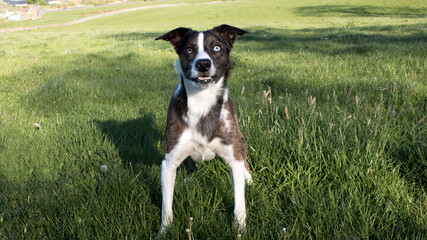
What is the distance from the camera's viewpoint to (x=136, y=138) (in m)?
3.87

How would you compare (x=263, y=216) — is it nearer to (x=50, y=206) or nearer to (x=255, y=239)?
(x=255, y=239)

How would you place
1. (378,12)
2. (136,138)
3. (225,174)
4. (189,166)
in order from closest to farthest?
1. (225,174)
2. (189,166)
3. (136,138)
4. (378,12)

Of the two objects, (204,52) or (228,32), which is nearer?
(204,52)

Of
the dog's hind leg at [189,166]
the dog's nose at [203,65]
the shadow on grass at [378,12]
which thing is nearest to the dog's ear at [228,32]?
the dog's nose at [203,65]

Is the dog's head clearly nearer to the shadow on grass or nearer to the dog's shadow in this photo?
the dog's shadow

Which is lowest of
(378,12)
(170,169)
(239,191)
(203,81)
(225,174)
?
(225,174)

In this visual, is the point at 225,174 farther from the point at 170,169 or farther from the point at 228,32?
the point at 228,32

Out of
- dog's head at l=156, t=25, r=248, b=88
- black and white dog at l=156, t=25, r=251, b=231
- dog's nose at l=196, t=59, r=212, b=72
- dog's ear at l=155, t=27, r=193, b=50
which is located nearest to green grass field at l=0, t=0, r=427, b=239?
black and white dog at l=156, t=25, r=251, b=231

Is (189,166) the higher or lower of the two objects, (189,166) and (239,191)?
the lower

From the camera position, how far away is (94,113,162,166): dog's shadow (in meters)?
3.45

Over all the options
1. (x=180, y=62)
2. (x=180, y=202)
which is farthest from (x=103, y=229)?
(x=180, y=62)

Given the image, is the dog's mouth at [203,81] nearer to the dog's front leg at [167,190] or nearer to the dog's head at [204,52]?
the dog's head at [204,52]

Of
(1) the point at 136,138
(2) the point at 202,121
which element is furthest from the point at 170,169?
(1) the point at 136,138

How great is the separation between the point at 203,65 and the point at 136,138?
5.65ft
